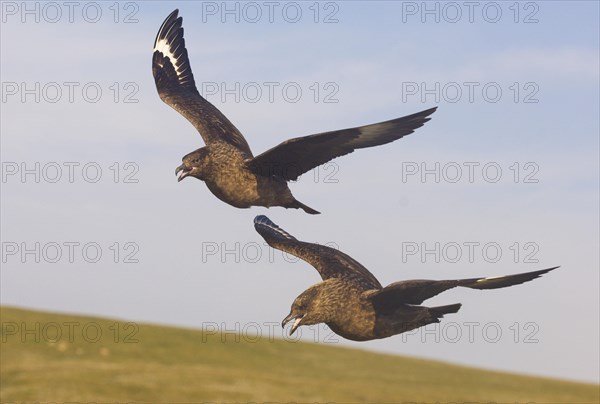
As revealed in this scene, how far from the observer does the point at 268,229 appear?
12719 millimetres

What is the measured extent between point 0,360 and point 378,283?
41202 millimetres

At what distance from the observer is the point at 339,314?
971cm

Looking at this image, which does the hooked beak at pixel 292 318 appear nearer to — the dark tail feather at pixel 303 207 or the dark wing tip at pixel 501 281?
the dark tail feather at pixel 303 207

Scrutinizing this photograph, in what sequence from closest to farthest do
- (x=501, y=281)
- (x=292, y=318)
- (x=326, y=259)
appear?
(x=501, y=281), (x=292, y=318), (x=326, y=259)

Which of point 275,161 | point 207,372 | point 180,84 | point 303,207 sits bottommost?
point 207,372

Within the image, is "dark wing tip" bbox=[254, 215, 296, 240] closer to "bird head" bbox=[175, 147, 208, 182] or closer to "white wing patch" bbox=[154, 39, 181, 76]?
"bird head" bbox=[175, 147, 208, 182]

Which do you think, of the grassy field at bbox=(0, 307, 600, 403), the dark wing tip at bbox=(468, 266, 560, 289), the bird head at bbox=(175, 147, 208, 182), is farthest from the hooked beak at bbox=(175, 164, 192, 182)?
the grassy field at bbox=(0, 307, 600, 403)

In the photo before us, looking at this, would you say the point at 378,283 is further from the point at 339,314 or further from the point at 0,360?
the point at 0,360

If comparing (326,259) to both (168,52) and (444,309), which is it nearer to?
(444,309)

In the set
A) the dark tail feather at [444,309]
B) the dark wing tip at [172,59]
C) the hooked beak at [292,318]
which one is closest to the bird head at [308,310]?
the hooked beak at [292,318]

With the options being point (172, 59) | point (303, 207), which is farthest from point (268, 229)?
point (172, 59)

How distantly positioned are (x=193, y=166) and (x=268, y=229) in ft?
8.08

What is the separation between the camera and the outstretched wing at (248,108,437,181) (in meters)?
9.70

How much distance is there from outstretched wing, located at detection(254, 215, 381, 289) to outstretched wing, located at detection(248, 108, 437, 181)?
1.08 m
